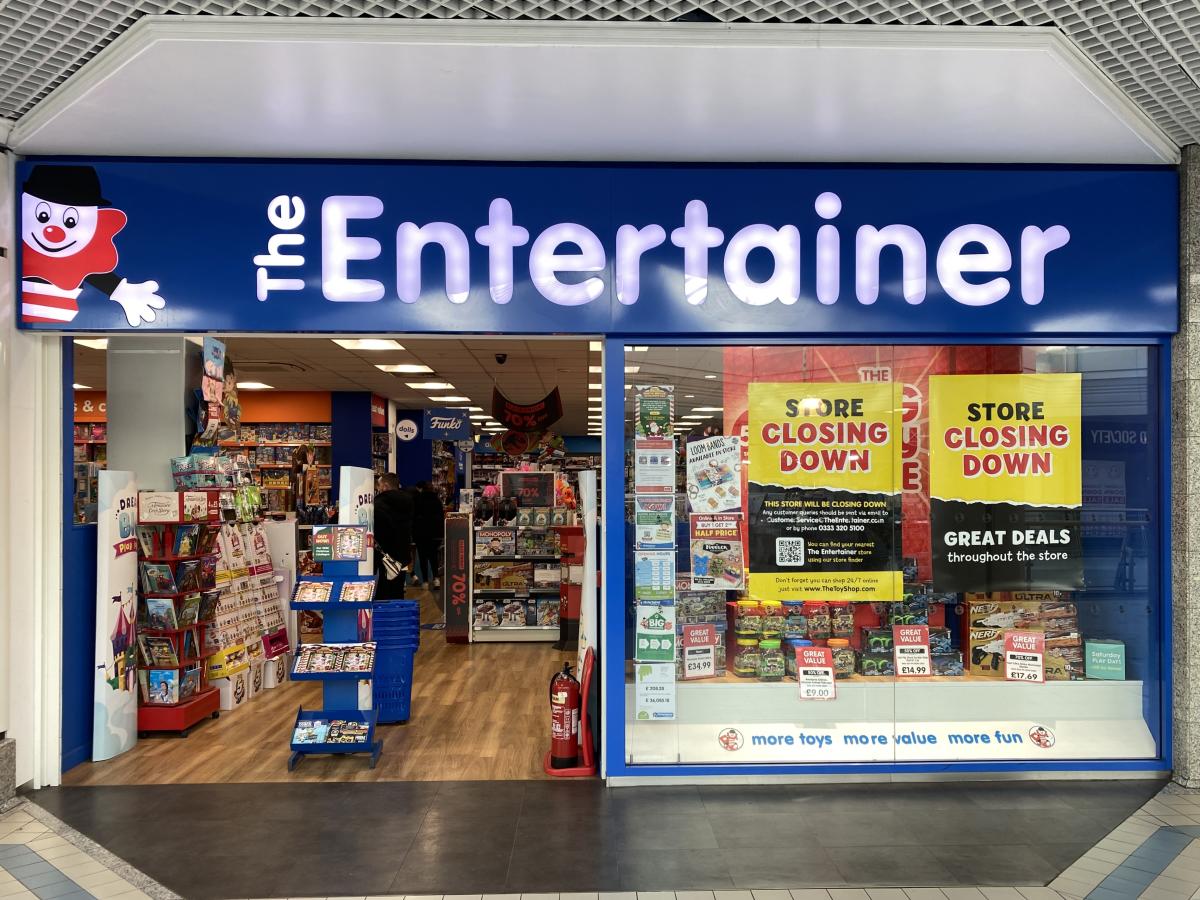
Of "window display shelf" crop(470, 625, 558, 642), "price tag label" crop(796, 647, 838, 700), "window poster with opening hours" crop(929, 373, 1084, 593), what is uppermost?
"window poster with opening hours" crop(929, 373, 1084, 593)

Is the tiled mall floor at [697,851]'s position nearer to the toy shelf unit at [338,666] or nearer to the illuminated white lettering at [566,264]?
the toy shelf unit at [338,666]

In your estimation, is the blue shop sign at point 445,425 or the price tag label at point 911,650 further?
the blue shop sign at point 445,425

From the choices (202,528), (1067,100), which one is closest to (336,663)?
(202,528)

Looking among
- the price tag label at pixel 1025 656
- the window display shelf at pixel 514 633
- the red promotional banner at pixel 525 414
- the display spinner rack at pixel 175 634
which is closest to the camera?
the price tag label at pixel 1025 656

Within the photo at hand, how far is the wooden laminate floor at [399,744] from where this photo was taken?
4.80 m

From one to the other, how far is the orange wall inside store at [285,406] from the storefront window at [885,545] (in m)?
10.7

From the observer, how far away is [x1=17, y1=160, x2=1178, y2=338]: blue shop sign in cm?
450

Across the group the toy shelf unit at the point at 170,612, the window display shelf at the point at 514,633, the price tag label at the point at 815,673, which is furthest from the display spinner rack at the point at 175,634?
the price tag label at the point at 815,673

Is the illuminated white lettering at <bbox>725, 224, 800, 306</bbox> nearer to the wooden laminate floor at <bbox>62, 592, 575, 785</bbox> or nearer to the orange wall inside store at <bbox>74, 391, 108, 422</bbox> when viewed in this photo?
the wooden laminate floor at <bbox>62, 592, 575, 785</bbox>

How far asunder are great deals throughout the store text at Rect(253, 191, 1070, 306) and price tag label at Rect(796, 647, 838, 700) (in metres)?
1.88

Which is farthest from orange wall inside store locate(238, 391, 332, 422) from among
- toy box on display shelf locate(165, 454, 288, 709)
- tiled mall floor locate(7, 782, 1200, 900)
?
tiled mall floor locate(7, 782, 1200, 900)

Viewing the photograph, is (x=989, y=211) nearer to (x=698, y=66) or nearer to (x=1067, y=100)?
(x=1067, y=100)

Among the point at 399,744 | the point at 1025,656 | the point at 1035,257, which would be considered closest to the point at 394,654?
the point at 399,744

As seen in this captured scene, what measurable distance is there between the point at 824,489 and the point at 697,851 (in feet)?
6.39
